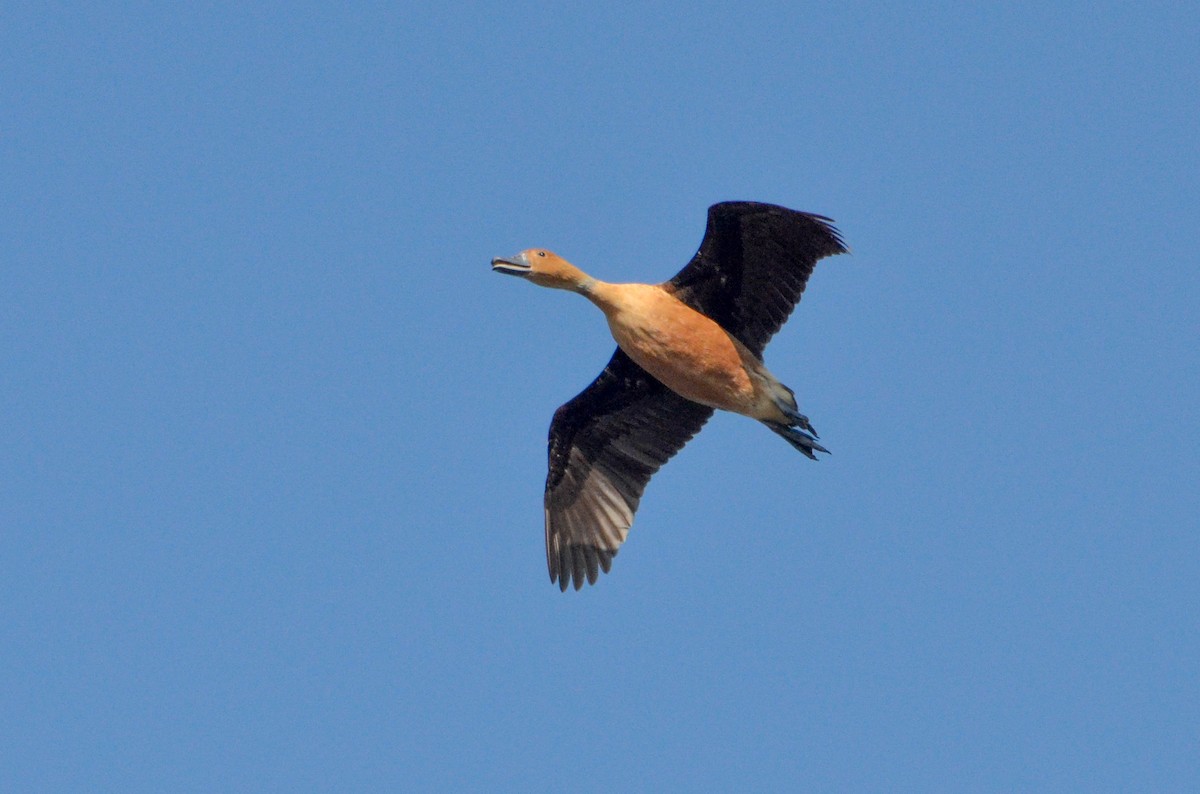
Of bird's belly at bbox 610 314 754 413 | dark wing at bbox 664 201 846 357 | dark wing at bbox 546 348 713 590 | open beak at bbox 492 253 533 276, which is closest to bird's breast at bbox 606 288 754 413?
bird's belly at bbox 610 314 754 413

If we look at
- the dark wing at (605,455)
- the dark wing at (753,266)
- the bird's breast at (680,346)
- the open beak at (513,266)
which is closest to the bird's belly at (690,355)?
the bird's breast at (680,346)

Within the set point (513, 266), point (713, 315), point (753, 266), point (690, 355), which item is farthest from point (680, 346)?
point (513, 266)

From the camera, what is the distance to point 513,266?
1573 cm

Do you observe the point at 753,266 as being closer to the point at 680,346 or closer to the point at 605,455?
the point at 680,346

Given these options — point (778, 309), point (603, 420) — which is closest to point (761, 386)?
point (778, 309)

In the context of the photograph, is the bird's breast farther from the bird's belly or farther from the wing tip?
the wing tip

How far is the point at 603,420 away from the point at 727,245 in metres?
2.81

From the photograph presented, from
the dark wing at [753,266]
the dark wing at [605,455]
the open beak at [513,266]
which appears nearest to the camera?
the dark wing at [753,266]

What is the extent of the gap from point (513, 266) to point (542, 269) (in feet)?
0.93

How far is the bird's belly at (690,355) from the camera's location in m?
15.7

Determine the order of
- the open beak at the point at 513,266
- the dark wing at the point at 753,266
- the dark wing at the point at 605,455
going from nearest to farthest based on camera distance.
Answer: the dark wing at the point at 753,266, the open beak at the point at 513,266, the dark wing at the point at 605,455

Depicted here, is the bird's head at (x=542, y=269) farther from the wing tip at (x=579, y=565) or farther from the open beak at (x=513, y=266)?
the wing tip at (x=579, y=565)

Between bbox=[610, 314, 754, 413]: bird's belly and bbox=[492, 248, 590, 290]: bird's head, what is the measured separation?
1.89 feet

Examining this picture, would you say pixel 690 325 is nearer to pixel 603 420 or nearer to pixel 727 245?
pixel 727 245
